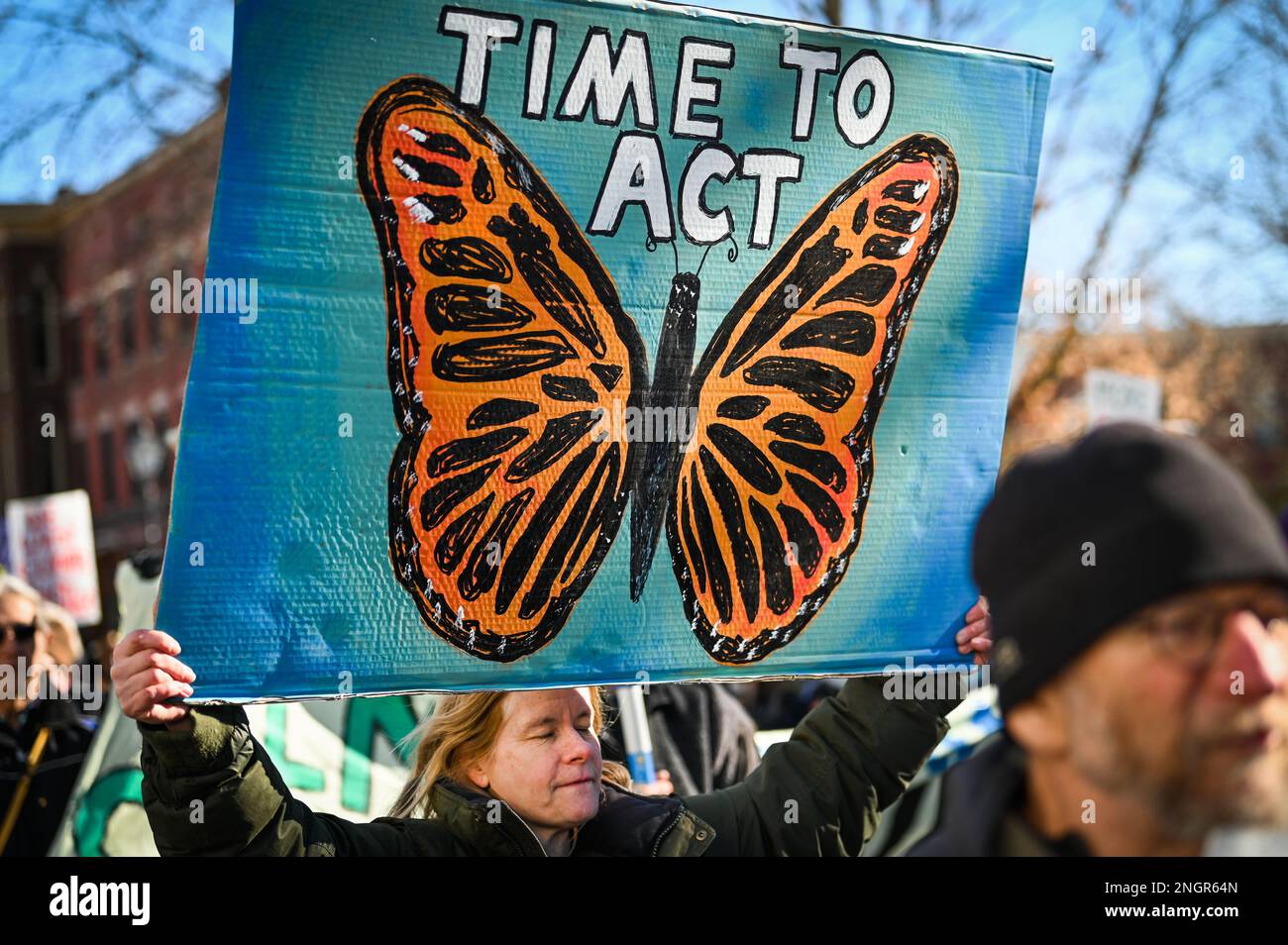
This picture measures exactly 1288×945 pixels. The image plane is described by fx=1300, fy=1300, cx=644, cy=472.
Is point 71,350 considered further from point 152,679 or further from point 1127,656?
point 1127,656

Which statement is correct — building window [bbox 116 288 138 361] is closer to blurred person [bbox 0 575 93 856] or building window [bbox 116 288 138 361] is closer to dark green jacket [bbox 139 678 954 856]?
blurred person [bbox 0 575 93 856]

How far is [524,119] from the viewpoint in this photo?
8.28 feet

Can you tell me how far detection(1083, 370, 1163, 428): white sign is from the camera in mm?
6695

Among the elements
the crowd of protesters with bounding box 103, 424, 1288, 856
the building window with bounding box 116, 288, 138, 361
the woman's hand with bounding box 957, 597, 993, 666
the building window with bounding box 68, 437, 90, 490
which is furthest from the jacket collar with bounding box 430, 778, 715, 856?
the building window with bounding box 68, 437, 90, 490

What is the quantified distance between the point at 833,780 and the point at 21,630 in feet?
10.2

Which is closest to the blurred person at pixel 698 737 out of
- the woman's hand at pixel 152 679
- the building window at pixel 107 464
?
the woman's hand at pixel 152 679

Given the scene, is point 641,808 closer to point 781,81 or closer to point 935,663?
point 935,663

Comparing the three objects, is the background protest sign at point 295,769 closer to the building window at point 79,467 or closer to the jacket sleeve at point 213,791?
the jacket sleeve at point 213,791

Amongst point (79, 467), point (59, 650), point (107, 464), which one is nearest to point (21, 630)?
point (59, 650)

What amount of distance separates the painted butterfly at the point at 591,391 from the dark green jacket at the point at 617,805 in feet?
0.97

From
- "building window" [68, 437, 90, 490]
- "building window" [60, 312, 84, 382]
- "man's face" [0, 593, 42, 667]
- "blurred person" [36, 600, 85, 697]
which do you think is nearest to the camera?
"man's face" [0, 593, 42, 667]

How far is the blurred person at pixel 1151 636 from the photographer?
145 centimetres

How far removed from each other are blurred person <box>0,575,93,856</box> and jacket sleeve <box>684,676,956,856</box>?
114 inches

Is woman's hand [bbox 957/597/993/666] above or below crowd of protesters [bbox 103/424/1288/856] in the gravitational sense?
below
